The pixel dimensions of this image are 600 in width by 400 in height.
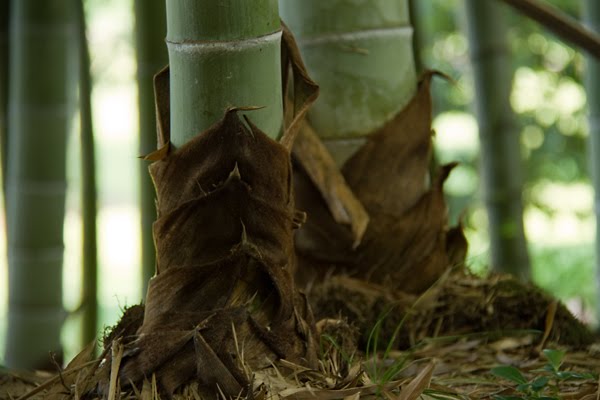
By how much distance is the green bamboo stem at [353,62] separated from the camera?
4.19 feet

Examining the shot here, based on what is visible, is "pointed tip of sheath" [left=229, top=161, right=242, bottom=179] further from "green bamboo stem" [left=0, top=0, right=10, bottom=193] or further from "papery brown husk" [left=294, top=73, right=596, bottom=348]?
"green bamboo stem" [left=0, top=0, right=10, bottom=193]

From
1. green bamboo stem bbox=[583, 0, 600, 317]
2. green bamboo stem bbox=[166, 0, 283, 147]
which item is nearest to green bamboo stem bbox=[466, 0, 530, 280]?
green bamboo stem bbox=[583, 0, 600, 317]

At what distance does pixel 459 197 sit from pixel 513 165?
2768 mm

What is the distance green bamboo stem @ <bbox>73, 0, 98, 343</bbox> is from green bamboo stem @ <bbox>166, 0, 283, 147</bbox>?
1.18 metres

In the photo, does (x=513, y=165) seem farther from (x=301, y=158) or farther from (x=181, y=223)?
(x=181, y=223)

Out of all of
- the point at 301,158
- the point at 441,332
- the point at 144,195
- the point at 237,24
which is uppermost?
the point at 237,24

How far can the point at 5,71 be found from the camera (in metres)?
2.35

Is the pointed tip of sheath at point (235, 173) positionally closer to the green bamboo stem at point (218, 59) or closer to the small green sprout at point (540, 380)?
the green bamboo stem at point (218, 59)

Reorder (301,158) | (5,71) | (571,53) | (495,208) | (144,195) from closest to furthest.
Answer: (301,158) → (144,195) → (495,208) → (5,71) → (571,53)

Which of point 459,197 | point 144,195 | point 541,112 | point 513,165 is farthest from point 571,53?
point 144,195

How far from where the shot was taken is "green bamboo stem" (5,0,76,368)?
201 centimetres

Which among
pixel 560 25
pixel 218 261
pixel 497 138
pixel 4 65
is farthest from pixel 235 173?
pixel 4 65

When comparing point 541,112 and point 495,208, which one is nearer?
point 495,208

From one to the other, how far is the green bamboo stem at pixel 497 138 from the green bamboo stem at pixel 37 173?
1052mm
